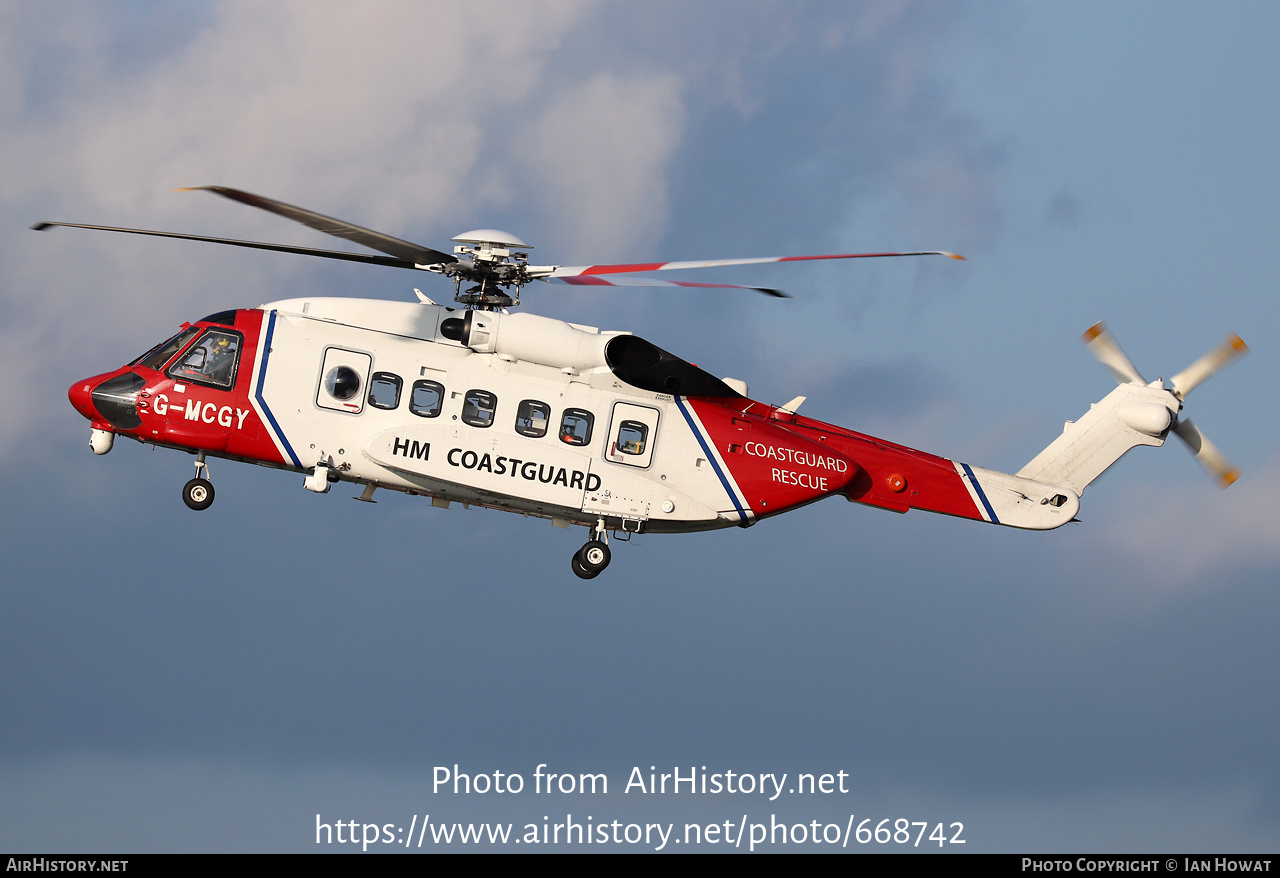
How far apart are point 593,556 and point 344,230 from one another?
27.1ft

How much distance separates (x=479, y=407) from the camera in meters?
26.8

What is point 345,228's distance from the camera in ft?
77.4

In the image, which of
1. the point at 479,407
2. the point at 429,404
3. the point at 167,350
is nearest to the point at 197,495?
the point at 167,350

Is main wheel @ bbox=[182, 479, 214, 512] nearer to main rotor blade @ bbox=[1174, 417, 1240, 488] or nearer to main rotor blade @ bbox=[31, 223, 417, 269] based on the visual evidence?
main rotor blade @ bbox=[31, 223, 417, 269]

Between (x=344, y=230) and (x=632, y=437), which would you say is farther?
(x=632, y=437)

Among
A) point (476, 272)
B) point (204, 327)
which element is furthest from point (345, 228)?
point (204, 327)

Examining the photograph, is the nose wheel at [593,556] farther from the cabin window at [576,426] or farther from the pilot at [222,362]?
the pilot at [222,362]

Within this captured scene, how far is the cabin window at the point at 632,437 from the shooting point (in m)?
27.2

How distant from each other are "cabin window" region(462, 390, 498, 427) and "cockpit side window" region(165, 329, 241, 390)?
448 cm

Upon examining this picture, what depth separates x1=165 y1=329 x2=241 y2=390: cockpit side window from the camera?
26.9 metres

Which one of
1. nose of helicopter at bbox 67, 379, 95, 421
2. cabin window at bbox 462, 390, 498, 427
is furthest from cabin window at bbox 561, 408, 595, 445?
nose of helicopter at bbox 67, 379, 95, 421

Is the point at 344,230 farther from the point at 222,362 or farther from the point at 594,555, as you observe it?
the point at 594,555

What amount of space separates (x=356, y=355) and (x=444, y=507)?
3.46m
